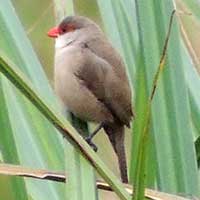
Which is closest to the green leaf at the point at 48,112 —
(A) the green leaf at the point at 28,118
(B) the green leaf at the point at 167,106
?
(B) the green leaf at the point at 167,106

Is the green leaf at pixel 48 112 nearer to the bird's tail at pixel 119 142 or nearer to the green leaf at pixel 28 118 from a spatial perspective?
the green leaf at pixel 28 118

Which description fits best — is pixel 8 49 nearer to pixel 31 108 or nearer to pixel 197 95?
pixel 31 108

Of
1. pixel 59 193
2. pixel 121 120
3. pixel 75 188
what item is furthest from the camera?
pixel 121 120

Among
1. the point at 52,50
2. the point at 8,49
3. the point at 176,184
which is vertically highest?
the point at 8,49

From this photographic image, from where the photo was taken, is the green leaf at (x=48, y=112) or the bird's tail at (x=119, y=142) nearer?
the green leaf at (x=48, y=112)

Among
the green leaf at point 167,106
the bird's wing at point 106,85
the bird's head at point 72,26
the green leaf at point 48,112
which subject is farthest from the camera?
the bird's head at point 72,26

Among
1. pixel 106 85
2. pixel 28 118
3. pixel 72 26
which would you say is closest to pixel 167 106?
pixel 28 118

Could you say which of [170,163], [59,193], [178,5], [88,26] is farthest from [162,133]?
[88,26]
